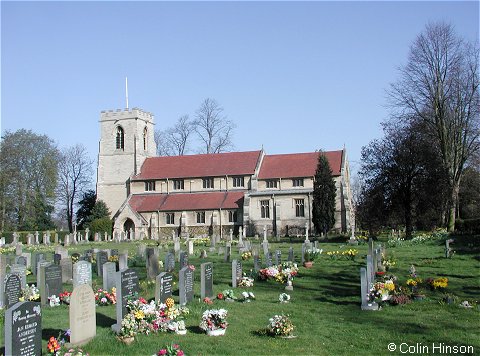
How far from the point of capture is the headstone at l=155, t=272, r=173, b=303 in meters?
13.2

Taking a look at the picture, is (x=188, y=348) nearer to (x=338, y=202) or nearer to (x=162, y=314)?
A: (x=162, y=314)

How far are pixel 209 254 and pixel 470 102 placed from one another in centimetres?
2236

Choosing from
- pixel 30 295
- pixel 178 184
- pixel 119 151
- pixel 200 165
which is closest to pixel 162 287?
pixel 30 295

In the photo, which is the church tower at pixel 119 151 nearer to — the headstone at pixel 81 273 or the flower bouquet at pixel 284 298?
the headstone at pixel 81 273

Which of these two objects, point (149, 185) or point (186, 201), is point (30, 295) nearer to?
point (186, 201)

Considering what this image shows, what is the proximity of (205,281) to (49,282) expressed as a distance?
165 inches

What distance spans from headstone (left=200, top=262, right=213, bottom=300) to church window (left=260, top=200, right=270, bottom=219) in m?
39.5

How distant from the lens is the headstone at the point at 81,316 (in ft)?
34.3

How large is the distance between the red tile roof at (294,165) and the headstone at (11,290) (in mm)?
43132

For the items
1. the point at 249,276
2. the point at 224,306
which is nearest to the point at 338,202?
the point at 249,276

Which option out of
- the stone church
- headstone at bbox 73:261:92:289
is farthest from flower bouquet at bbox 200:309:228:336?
the stone church

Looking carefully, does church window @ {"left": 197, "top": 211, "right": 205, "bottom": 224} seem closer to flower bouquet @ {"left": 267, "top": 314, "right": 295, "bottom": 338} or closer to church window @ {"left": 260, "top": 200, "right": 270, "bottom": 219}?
church window @ {"left": 260, "top": 200, "right": 270, "bottom": 219}

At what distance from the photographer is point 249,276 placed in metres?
19.3

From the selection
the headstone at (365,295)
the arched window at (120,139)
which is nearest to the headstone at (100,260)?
the headstone at (365,295)
